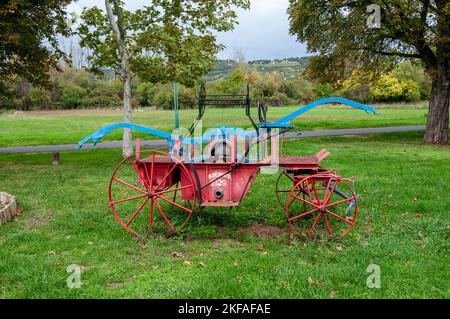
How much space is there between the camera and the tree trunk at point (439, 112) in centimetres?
2036

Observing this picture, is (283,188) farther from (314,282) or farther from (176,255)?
(314,282)

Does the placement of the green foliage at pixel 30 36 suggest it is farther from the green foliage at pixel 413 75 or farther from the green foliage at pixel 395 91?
the green foliage at pixel 413 75

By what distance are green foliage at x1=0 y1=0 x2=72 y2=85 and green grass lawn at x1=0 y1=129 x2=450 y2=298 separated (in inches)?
200

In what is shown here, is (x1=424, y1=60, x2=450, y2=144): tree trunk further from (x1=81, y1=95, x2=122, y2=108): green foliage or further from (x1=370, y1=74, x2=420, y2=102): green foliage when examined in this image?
(x1=81, y1=95, x2=122, y2=108): green foliage

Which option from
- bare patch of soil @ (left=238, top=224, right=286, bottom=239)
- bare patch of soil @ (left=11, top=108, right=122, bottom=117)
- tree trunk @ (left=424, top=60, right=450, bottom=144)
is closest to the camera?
bare patch of soil @ (left=238, top=224, right=286, bottom=239)

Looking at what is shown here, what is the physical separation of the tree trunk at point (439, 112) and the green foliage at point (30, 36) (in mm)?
15961

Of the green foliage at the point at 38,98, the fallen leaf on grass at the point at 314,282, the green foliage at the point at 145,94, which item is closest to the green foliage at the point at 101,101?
the green foliage at the point at 145,94

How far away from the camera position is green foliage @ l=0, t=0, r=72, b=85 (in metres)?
12.7

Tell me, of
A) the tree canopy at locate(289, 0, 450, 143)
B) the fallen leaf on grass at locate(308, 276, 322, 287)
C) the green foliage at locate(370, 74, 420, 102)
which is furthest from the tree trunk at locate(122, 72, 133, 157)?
the green foliage at locate(370, 74, 420, 102)

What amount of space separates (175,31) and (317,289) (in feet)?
40.6

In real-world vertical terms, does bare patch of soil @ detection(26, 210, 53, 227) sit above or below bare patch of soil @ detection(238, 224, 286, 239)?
below

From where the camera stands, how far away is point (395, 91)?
6231cm

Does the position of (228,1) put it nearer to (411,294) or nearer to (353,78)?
(353,78)
